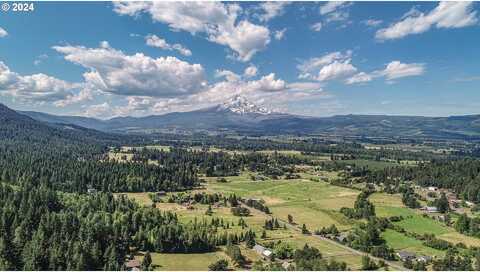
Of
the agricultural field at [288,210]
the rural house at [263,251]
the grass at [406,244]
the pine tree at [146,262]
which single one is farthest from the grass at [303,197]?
the pine tree at [146,262]

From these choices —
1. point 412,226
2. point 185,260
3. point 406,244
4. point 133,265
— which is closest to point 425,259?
point 406,244

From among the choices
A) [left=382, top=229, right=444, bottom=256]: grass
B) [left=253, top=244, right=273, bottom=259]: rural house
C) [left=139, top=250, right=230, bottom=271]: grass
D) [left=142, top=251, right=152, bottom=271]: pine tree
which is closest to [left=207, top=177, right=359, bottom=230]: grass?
[left=382, top=229, right=444, bottom=256]: grass

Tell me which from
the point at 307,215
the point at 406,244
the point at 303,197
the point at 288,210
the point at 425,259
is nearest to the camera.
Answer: the point at 425,259

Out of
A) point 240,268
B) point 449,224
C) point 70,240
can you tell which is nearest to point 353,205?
point 449,224

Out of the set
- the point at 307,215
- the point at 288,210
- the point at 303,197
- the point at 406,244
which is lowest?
the point at 288,210

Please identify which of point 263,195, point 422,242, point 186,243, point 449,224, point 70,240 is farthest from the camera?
point 263,195

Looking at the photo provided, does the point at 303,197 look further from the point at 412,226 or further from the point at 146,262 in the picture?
the point at 146,262

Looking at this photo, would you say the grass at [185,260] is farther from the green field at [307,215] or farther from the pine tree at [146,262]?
the pine tree at [146,262]

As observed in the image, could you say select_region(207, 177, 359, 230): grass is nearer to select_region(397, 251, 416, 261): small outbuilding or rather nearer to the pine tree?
select_region(397, 251, 416, 261): small outbuilding

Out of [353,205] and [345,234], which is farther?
[353,205]

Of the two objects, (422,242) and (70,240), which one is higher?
(70,240)

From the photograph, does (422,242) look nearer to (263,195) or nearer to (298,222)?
(298,222)
